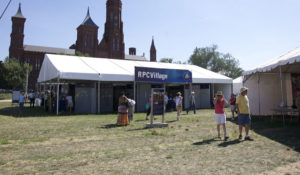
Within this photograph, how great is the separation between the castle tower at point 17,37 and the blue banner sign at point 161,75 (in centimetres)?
6659

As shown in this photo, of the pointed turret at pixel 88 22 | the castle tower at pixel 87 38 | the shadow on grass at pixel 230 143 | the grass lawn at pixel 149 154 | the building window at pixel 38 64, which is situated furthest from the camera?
the building window at pixel 38 64

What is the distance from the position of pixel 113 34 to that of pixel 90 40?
7218 millimetres

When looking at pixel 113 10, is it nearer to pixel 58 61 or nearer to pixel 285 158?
pixel 58 61

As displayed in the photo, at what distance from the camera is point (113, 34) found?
68.6 metres

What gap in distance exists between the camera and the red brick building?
67.1 m

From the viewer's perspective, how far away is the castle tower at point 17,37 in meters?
69.7

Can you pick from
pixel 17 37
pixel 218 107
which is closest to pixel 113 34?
pixel 17 37

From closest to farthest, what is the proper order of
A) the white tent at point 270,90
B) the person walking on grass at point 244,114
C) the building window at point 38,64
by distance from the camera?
the person walking on grass at point 244,114
the white tent at point 270,90
the building window at point 38,64

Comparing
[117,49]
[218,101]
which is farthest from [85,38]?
[218,101]

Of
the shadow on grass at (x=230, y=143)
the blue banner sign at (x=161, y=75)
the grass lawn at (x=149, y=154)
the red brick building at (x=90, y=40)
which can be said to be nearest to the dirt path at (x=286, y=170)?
the grass lawn at (x=149, y=154)

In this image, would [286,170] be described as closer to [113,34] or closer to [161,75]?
[161,75]

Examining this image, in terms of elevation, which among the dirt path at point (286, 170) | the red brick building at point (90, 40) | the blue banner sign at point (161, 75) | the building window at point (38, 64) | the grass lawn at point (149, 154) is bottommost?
the dirt path at point (286, 170)

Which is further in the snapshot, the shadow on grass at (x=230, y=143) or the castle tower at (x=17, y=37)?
the castle tower at (x=17, y=37)

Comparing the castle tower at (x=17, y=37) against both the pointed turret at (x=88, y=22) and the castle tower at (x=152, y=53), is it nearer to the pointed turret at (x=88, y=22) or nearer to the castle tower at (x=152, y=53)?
the pointed turret at (x=88, y=22)
